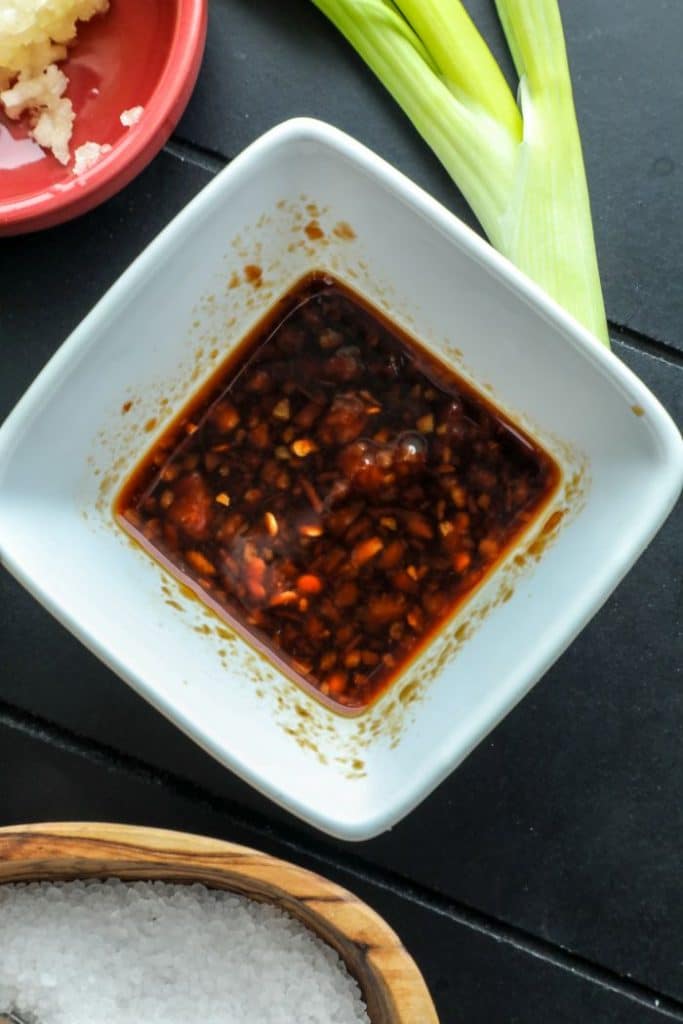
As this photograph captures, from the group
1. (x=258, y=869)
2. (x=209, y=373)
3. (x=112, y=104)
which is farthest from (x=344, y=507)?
(x=112, y=104)

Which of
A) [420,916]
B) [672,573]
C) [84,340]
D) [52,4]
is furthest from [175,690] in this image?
[52,4]

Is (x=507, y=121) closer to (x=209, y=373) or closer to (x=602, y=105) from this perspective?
(x=602, y=105)

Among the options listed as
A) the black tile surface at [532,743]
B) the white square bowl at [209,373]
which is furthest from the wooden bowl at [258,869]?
the black tile surface at [532,743]

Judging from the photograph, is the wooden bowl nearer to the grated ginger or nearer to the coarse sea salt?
the coarse sea salt

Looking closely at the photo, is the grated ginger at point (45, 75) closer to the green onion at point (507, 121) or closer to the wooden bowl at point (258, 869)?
the green onion at point (507, 121)

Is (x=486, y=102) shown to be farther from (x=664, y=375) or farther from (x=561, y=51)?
(x=664, y=375)

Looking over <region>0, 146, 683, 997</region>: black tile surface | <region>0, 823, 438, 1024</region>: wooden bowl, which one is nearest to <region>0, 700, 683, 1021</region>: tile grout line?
<region>0, 146, 683, 997</region>: black tile surface
